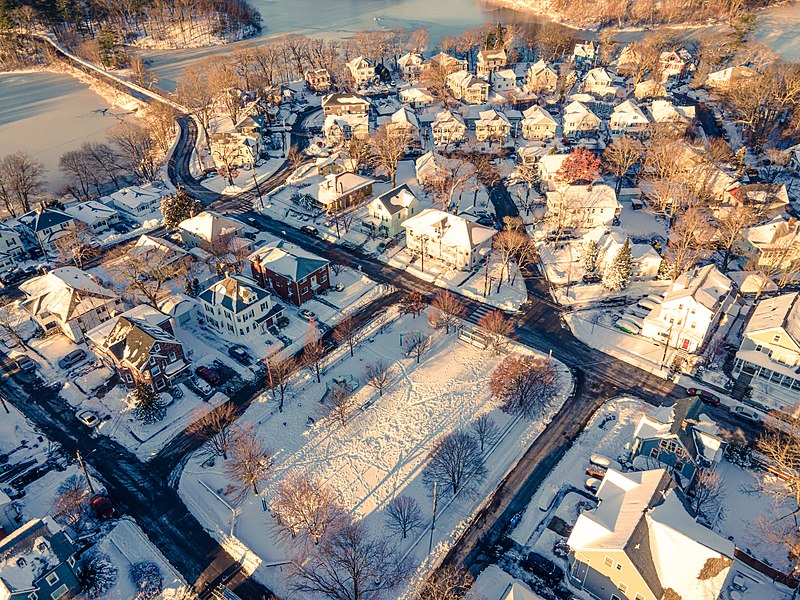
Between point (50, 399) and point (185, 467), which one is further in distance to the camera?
point (50, 399)

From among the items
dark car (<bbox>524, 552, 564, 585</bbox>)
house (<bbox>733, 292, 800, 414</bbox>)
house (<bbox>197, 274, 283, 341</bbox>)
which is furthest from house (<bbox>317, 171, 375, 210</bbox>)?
dark car (<bbox>524, 552, 564, 585</bbox>)

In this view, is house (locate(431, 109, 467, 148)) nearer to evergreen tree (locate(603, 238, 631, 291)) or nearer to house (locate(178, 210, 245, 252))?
house (locate(178, 210, 245, 252))

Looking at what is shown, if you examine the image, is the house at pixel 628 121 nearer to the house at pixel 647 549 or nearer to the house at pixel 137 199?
the house at pixel 647 549

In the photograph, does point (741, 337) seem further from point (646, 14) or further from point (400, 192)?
point (646, 14)

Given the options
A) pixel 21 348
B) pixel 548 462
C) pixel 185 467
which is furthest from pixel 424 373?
pixel 21 348

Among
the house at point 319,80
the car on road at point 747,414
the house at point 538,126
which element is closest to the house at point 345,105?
the house at point 319,80

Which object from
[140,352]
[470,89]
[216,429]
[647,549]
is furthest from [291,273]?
[470,89]

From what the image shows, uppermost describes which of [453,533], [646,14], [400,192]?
[646,14]
